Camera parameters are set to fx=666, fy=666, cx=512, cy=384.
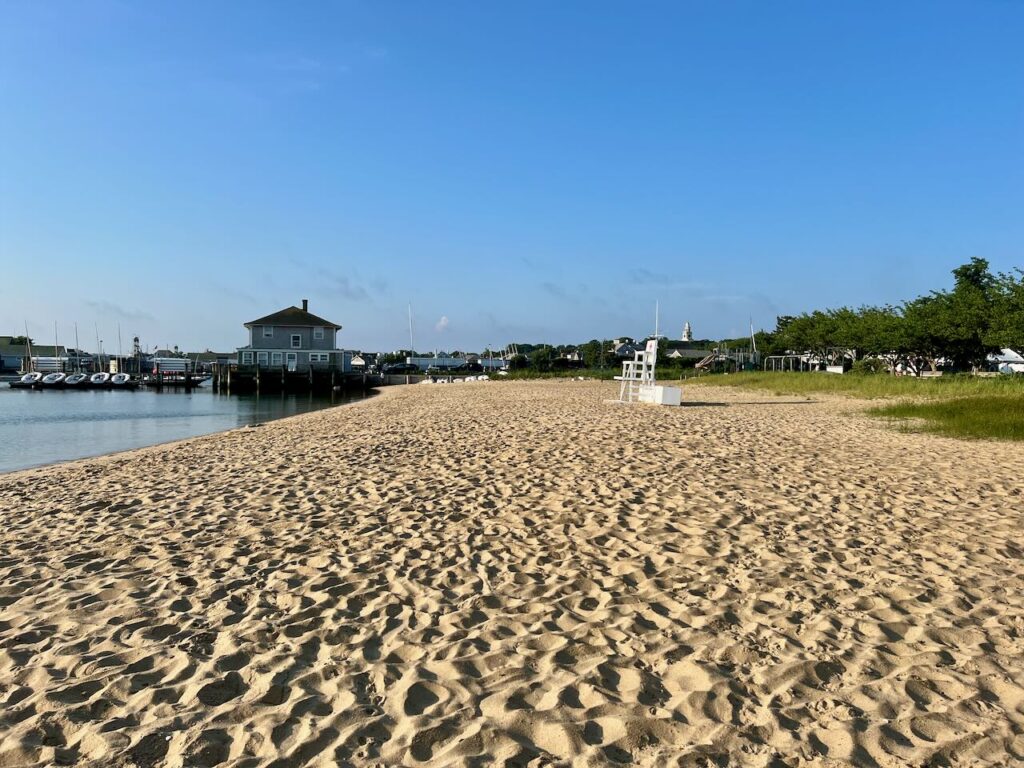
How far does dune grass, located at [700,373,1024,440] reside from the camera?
13336mm

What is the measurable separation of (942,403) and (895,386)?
945 centimetres

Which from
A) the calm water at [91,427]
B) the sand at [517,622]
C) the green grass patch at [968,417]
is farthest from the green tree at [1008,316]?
the calm water at [91,427]

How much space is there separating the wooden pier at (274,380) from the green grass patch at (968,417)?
4845 cm

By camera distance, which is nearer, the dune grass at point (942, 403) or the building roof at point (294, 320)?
the dune grass at point (942, 403)

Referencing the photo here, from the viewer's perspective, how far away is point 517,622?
3969mm

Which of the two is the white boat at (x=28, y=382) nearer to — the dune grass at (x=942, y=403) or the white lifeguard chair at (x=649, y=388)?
the white lifeguard chair at (x=649, y=388)

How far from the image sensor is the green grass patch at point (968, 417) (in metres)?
12.8

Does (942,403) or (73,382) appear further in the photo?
(73,382)

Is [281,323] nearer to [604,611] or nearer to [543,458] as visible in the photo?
[543,458]

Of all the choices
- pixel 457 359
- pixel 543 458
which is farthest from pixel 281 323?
pixel 457 359

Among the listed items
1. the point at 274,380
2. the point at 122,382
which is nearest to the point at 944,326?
the point at 274,380

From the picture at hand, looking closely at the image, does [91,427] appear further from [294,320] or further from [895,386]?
[294,320]

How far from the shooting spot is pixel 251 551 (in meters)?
5.36

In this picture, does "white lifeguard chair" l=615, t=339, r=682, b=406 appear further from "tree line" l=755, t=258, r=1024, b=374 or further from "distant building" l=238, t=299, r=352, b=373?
"distant building" l=238, t=299, r=352, b=373
